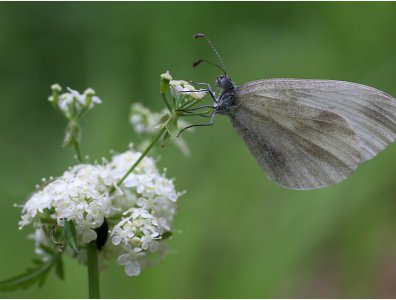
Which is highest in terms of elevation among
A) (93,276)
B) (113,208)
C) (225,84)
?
(225,84)

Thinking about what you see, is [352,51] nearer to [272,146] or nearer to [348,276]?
[348,276]

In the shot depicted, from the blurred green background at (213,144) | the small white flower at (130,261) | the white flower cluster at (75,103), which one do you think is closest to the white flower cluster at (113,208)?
the small white flower at (130,261)

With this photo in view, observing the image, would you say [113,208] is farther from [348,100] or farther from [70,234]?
[348,100]

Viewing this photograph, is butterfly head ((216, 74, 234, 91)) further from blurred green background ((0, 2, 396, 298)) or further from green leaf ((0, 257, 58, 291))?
blurred green background ((0, 2, 396, 298))

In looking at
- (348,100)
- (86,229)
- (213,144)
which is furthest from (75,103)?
(213,144)

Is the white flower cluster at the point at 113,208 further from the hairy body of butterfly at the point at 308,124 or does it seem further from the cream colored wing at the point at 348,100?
the cream colored wing at the point at 348,100

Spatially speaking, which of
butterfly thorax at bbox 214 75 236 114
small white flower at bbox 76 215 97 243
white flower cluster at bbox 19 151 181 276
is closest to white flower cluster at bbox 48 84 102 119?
white flower cluster at bbox 19 151 181 276
